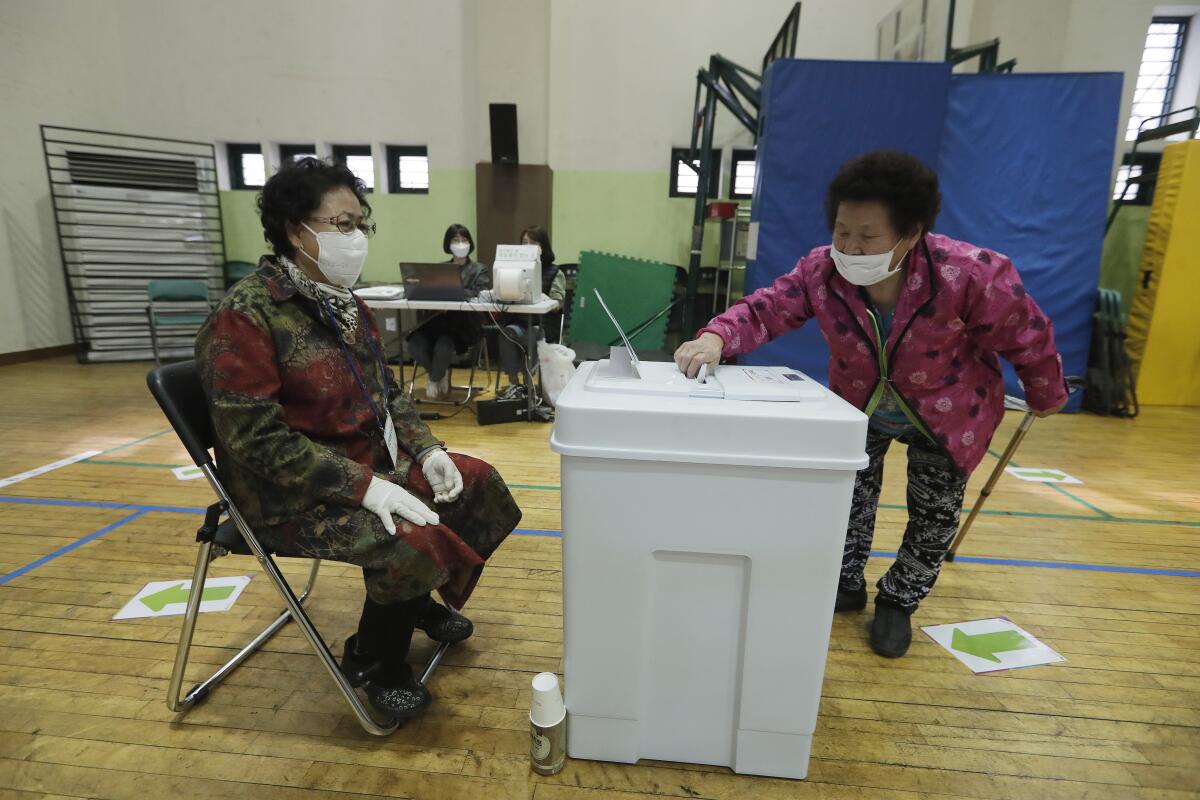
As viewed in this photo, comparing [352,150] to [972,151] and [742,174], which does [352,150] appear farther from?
[972,151]

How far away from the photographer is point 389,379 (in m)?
1.55

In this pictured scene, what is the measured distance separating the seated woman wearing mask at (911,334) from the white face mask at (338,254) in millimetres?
785

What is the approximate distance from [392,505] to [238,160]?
6.78 m

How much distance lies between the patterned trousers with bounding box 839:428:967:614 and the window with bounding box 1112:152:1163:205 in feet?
19.5

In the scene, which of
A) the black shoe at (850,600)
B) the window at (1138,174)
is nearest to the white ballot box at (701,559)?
the black shoe at (850,600)

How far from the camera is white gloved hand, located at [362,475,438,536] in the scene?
1191mm

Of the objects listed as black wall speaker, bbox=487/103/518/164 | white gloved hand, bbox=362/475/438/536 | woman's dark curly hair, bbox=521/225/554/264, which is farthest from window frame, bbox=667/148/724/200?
white gloved hand, bbox=362/475/438/536

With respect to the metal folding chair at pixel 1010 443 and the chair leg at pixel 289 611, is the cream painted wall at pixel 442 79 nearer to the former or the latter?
the metal folding chair at pixel 1010 443

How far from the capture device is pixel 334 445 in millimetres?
1332

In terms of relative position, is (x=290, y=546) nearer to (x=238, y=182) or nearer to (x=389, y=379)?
(x=389, y=379)

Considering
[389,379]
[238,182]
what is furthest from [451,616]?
[238,182]

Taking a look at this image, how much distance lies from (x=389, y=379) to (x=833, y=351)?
1.21 meters

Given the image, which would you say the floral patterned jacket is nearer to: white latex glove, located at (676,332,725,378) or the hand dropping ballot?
the hand dropping ballot

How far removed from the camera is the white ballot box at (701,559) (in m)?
1.01
